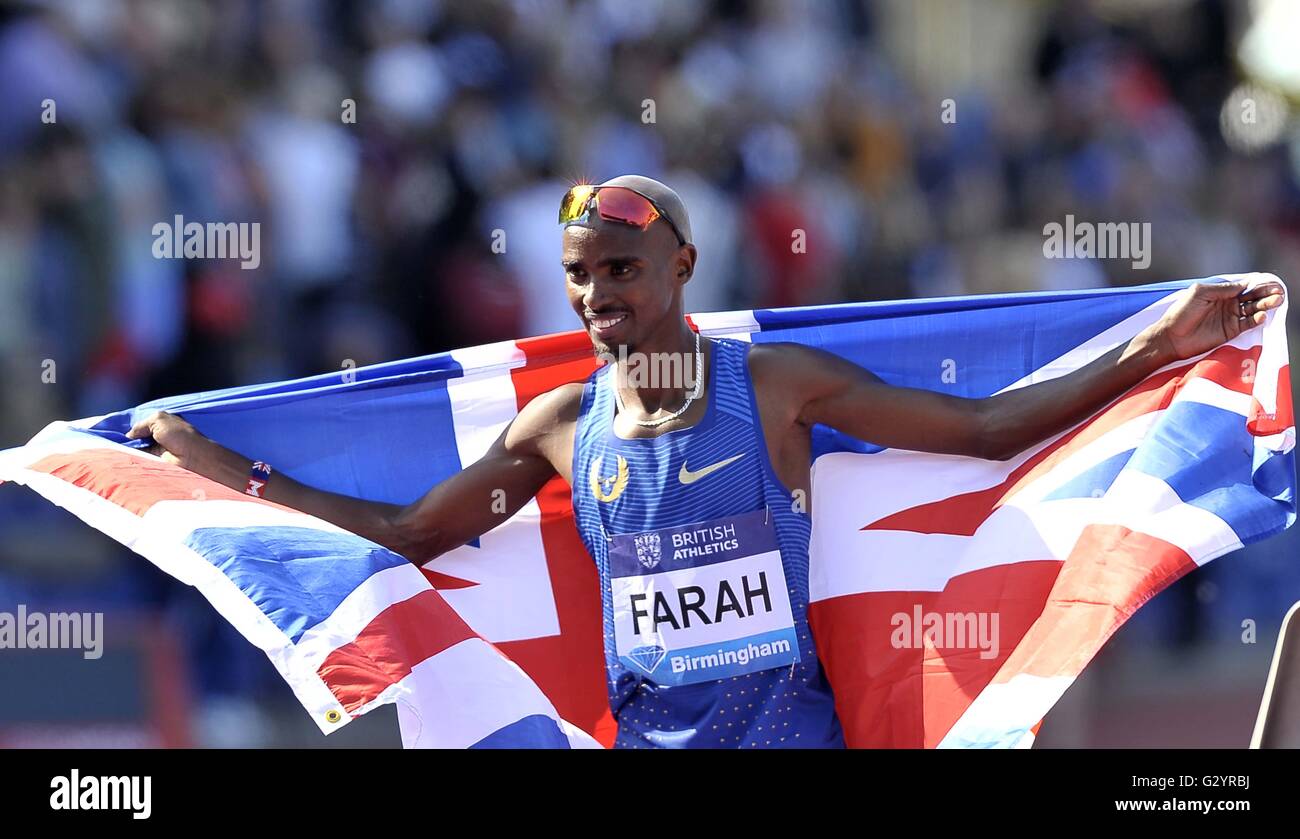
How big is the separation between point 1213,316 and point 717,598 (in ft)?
5.11

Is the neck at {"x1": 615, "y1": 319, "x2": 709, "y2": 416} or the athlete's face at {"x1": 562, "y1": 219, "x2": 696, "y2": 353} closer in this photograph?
the athlete's face at {"x1": 562, "y1": 219, "x2": 696, "y2": 353}

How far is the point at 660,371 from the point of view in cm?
500

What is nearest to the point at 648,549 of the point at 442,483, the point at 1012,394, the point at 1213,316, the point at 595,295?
the point at 595,295

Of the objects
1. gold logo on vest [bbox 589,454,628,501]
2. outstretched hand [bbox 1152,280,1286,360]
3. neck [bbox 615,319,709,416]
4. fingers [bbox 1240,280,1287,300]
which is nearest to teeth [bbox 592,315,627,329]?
neck [bbox 615,319,709,416]

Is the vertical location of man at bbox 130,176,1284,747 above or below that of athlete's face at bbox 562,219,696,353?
below

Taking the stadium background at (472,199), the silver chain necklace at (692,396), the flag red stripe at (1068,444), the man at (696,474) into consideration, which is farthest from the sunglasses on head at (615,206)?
the stadium background at (472,199)

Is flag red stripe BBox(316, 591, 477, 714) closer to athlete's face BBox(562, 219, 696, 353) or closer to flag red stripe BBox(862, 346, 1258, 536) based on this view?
athlete's face BBox(562, 219, 696, 353)

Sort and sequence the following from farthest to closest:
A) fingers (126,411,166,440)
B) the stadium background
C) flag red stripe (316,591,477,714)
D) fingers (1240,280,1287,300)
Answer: the stadium background < fingers (126,411,166,440) < fingers (1240,280,1287,300) < flag red stripe (316,591,477,714)

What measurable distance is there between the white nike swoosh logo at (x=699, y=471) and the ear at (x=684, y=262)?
475 mm

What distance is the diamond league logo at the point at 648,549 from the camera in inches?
196

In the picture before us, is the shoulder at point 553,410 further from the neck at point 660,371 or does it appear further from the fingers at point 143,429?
the fingers at point 143,429

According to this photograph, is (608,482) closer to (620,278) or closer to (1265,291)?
(620,278)

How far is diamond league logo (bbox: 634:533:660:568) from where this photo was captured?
4973 mm
